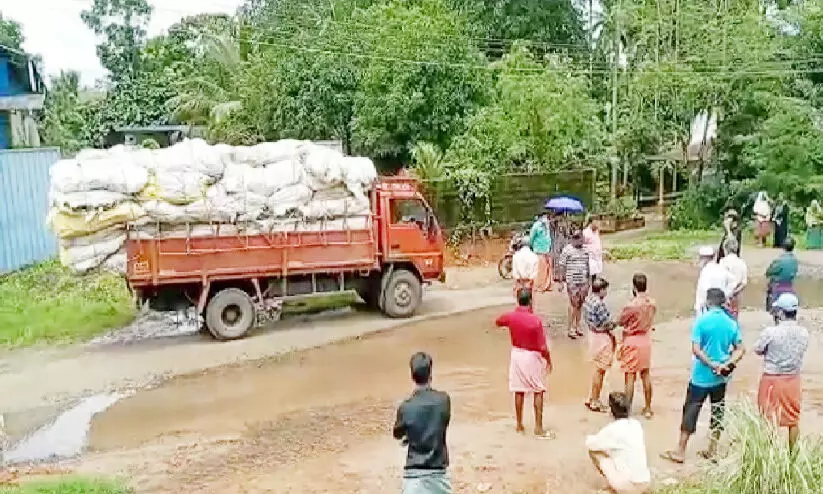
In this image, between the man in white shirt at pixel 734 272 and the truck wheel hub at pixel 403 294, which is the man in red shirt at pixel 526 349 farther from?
the truck wheel hub at pixel 403 294

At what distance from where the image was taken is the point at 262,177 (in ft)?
45.4

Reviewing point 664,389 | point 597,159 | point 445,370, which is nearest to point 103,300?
point 445,370

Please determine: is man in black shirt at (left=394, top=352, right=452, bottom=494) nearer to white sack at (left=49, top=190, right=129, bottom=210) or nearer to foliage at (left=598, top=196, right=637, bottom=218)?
white sack at (left=49, top=190, right=129, bottom=210)

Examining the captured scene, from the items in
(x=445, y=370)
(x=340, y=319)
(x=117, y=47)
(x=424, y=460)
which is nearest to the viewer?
(x=424, y=460)

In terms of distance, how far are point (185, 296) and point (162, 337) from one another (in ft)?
2.76

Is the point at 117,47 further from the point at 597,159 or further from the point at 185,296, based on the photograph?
the point at 185,296

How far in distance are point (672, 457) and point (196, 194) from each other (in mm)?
7801

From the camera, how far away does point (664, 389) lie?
10867 millimetres

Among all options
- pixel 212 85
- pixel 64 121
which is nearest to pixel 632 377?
pixel 212 85

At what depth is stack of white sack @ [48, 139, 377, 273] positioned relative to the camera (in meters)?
12.8

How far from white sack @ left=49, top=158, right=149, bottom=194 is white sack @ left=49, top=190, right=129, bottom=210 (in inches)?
2.2

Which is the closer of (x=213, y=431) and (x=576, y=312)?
(x=213, y=431)

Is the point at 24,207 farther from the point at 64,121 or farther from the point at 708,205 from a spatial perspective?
the point at 64,121

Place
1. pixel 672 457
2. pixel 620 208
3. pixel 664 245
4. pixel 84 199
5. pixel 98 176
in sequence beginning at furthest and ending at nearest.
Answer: pixel 620 208 → pixel 664 245 → pixel 98 176 → pixel 84 199 → pixel 672 457
